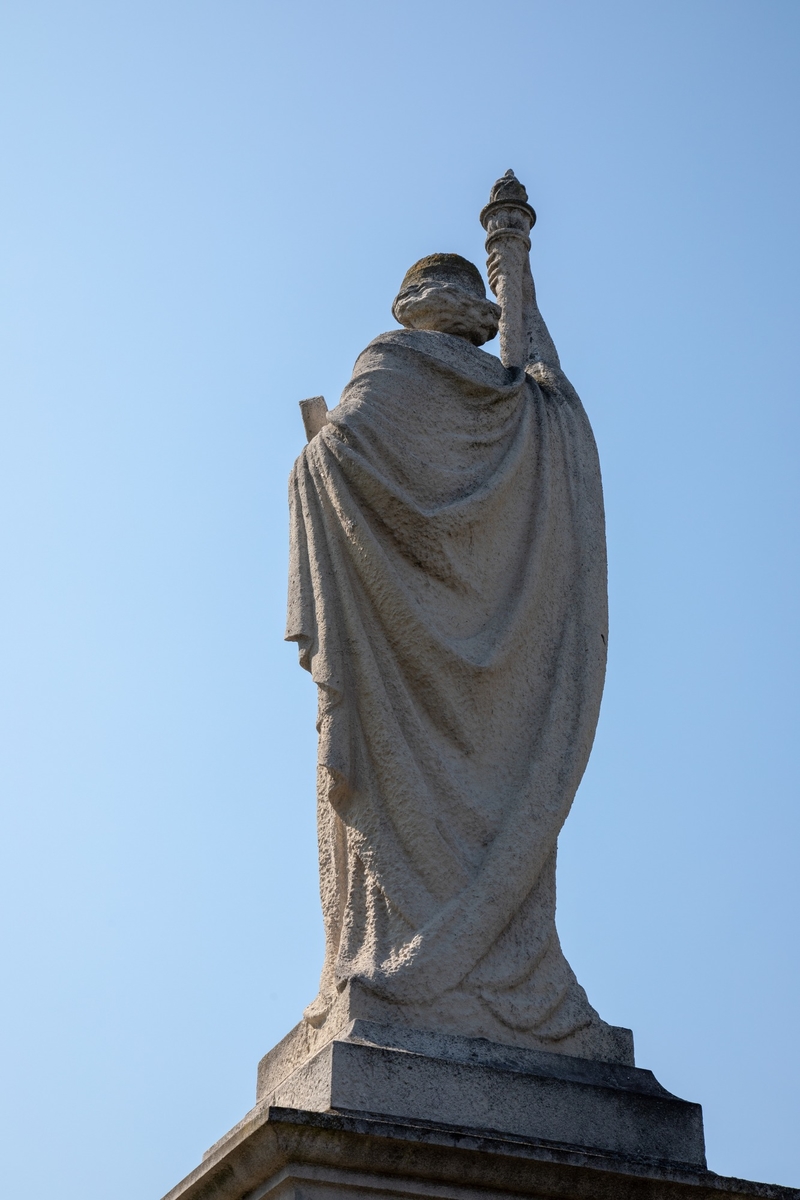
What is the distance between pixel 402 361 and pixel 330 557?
106cm

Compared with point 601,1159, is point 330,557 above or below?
above

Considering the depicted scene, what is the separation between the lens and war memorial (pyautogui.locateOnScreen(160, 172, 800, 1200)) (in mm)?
5262

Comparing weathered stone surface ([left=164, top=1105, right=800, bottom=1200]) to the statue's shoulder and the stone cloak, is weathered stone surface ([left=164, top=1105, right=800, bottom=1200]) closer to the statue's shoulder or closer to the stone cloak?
the stone cloak

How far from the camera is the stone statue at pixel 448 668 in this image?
233 inches

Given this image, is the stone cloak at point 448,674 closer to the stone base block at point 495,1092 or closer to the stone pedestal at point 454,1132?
the stone base block at point 495,1092

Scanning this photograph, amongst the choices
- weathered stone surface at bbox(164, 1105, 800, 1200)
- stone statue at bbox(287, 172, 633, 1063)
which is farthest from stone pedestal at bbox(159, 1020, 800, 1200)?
stone statue at bbox(287, 172, 633, 1063)

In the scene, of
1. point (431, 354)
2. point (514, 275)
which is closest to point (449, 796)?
point (431, 354)

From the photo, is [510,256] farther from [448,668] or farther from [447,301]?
[448,668]

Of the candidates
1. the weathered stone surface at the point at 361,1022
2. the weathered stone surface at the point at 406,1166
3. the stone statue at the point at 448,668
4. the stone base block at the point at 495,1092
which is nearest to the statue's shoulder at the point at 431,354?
the stone statue at the point at 448,668

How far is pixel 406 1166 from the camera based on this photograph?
5.08m

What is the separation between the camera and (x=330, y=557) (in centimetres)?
657

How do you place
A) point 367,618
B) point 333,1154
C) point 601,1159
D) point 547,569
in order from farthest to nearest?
point 547,569, point 367,618, point 601,1159, point 333,1154

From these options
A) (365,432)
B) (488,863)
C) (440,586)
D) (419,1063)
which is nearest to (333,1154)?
(419,1063)

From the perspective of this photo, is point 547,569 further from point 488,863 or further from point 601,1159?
point 601,1159
